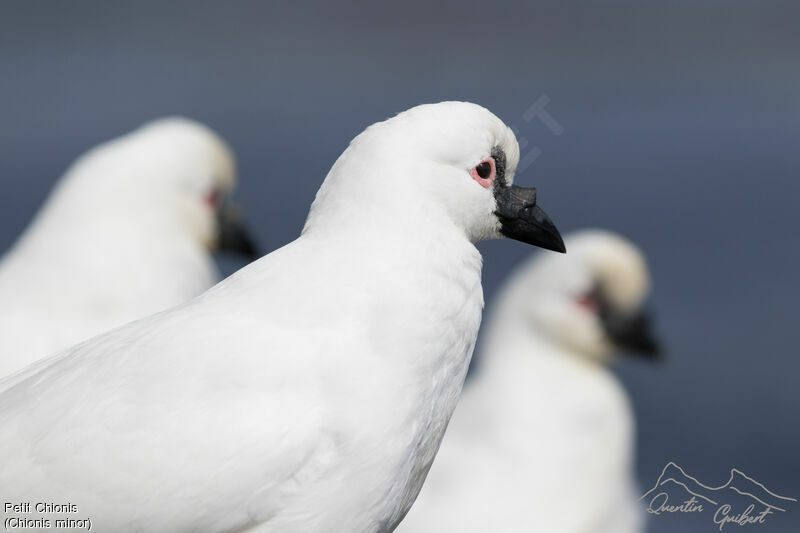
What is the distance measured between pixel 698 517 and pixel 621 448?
0.36 meters

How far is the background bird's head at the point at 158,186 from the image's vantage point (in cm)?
389

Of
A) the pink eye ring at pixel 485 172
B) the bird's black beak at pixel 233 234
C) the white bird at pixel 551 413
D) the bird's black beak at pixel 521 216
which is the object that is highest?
the pink eye ring at pixel 485 172

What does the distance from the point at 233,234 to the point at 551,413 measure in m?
1.30

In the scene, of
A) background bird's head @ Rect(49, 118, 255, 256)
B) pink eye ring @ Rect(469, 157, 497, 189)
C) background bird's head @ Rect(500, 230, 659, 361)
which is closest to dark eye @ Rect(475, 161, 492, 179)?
pink eye ring @ Rect(469, 157, 497, 189)

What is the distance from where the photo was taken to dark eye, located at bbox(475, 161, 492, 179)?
2.16m

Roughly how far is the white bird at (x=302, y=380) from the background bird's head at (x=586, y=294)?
7.69 feet

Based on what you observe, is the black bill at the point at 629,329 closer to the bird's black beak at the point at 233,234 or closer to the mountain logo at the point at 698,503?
the mountain logo at the point at 698,503

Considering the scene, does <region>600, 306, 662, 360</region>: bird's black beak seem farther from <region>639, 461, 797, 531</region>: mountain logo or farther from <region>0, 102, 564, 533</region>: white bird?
<region>0, 102, 564, 533</region>: white bird

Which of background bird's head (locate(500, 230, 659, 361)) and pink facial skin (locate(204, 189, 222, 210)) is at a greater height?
pink facial skin (locate(204, 189, 222, 210))

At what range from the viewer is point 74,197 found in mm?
3887

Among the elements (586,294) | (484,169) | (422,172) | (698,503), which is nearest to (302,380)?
(422,172)

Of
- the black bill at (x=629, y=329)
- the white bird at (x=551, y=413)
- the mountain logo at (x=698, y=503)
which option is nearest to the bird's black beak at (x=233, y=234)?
the white bird at (x=551, y=413)

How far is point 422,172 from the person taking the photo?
205 centimetres

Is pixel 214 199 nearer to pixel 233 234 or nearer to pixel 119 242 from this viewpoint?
pixel 233 234
